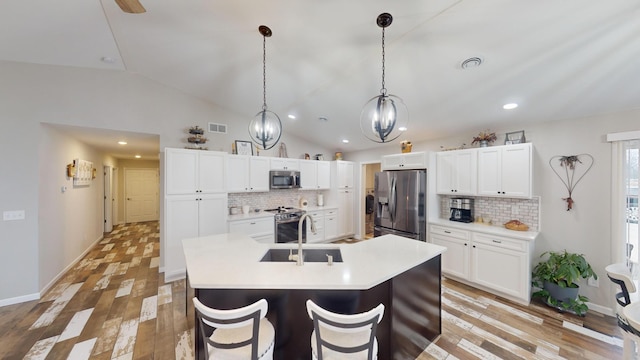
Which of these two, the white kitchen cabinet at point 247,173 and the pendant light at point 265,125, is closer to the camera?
the pendant light at point 265,125

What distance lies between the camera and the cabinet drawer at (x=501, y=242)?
9.55ft

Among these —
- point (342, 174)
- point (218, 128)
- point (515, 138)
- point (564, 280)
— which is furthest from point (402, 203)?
point (218, 128)

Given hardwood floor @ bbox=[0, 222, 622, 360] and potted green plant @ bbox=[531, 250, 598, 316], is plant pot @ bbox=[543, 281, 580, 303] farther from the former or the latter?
hardwood floor @ bbox=[0, 222, 622, 360]

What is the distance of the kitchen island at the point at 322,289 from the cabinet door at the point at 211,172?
76.0 inches

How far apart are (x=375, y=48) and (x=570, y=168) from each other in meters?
3.02

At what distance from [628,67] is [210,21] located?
392 centimetres

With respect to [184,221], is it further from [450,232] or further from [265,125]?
[450,232]

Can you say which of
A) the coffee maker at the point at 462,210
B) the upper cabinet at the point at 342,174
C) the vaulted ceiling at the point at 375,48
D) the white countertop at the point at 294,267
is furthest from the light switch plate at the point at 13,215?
the coffee maker at the point at 462,210

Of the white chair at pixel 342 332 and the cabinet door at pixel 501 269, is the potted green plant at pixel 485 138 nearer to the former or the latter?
the cabinet door at pixel 501 269

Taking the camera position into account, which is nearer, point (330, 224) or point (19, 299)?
point (19, 299)

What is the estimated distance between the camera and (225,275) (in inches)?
63.6

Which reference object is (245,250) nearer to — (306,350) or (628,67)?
(306,350)

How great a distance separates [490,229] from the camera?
329 centimetres

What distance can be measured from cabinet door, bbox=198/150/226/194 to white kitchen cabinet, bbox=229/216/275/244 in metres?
0.68
